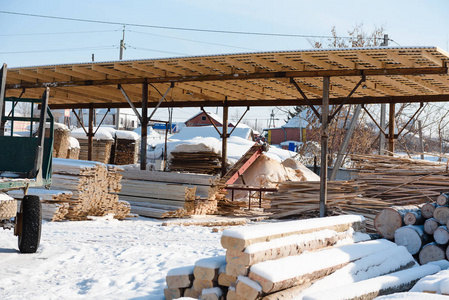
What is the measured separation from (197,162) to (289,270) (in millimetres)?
15898

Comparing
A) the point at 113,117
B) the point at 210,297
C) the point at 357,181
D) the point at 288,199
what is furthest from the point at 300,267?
the point at 113,117

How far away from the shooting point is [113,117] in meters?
68.1

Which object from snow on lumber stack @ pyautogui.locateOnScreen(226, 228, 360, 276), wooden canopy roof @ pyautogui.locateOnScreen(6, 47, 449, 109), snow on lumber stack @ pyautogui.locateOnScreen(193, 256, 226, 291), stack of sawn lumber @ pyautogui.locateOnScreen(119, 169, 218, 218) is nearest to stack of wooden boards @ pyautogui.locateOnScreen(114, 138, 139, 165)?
wooden canopy roof @ pyautogui.locateOnScreen(6, 47, 449, 109)

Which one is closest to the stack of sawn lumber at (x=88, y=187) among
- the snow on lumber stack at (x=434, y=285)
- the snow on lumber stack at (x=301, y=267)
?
the snow on lumber stack at (x=301, y=267)

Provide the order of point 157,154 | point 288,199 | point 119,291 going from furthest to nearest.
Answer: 1. point 157,154
2. point 288,199
3. point 119,291

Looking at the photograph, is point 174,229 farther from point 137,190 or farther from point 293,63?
point 293,63

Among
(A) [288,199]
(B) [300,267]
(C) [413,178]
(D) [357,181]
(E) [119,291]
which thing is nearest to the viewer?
(B) [300,267]

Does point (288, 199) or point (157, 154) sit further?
point (157, 154)

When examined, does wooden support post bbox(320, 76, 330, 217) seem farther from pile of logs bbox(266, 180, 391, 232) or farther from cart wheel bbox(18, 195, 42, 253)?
cart wheel bbox(18, 195, 42, 253)

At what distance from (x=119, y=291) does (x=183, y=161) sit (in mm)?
14748

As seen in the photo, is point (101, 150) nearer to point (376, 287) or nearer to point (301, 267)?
point (301, 267)

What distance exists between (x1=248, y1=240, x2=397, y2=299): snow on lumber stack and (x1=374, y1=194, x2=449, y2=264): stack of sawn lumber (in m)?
1.71

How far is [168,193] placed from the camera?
14.6 meters

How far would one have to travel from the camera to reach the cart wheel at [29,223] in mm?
7863
